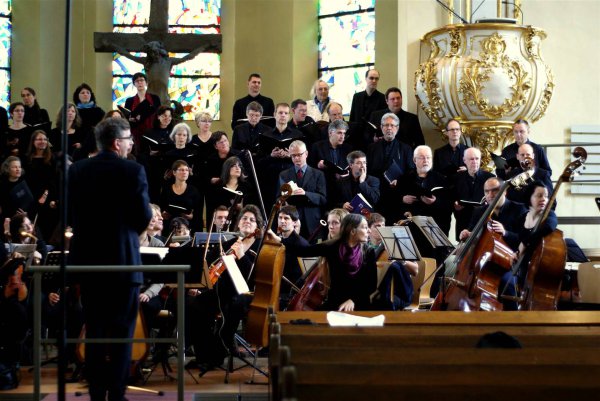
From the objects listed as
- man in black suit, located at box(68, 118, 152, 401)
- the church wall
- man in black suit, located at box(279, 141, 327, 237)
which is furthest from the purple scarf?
the church wall

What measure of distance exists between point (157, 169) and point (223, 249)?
8.71 feet

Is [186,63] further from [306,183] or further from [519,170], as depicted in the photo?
[519,170]

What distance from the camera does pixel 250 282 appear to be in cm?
809

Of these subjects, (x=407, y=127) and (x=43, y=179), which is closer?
(x=43, y=179)

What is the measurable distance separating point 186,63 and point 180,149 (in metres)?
5.25

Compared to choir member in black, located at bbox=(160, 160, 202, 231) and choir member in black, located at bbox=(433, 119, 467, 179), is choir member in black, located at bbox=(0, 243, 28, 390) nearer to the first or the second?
choir member in black, located at bbox=(160, 160, 202, 231)

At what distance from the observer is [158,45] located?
43.1 feet

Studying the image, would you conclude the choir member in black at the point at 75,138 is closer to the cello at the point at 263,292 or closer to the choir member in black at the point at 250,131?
the choir member in black at the point at 250,131

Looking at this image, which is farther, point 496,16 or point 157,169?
point 496,16

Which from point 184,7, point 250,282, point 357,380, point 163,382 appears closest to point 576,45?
point 184,7

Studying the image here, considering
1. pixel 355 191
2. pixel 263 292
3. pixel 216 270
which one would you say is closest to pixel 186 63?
pixel 355 191

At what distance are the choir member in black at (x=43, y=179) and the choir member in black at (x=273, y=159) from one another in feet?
6.28

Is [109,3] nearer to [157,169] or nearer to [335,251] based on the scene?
[157,169]

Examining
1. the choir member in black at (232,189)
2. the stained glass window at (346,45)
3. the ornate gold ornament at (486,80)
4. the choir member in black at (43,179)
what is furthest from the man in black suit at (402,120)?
the choir member in black at (43,179)
